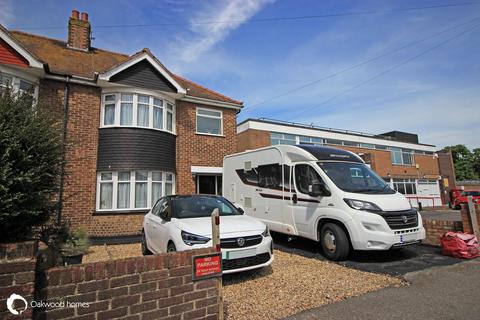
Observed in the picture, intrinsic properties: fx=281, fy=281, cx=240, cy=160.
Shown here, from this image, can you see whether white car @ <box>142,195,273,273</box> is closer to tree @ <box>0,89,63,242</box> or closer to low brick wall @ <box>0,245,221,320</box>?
low brick wall @ <box>0,245,221,320</box>

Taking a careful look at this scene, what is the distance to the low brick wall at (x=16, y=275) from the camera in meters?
2.18

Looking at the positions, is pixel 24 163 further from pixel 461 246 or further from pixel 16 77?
pixel 16 77

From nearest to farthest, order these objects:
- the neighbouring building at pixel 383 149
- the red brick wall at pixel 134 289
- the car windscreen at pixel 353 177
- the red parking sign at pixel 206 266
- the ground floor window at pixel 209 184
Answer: the red brick wall at pixel 134 289 → the red parking sign at pixel 206 266 → the car windscreen at pixel 353 177 → the ground floor window at pixel 209 184 → the neighbouring building at pixel 383 149

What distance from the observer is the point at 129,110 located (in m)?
11.6

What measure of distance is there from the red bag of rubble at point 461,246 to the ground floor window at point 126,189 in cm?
982

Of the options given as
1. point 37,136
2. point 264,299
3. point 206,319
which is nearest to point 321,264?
point 264,299

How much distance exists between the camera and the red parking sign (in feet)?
10.2

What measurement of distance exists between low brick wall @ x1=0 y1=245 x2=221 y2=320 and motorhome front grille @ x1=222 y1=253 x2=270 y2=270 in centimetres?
150

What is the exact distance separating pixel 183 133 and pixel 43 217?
9.75 m

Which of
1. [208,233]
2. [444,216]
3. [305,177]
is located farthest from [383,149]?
[208,233]

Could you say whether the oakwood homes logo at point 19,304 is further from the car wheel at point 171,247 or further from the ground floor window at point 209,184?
the ground floor window at point 209,184

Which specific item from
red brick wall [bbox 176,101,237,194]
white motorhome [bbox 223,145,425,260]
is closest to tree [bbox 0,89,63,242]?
white motorhome [bbox 223,145,425,260]

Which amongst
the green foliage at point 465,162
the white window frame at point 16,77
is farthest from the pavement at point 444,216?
the green foliage at point 465,162

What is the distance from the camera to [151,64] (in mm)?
12047
